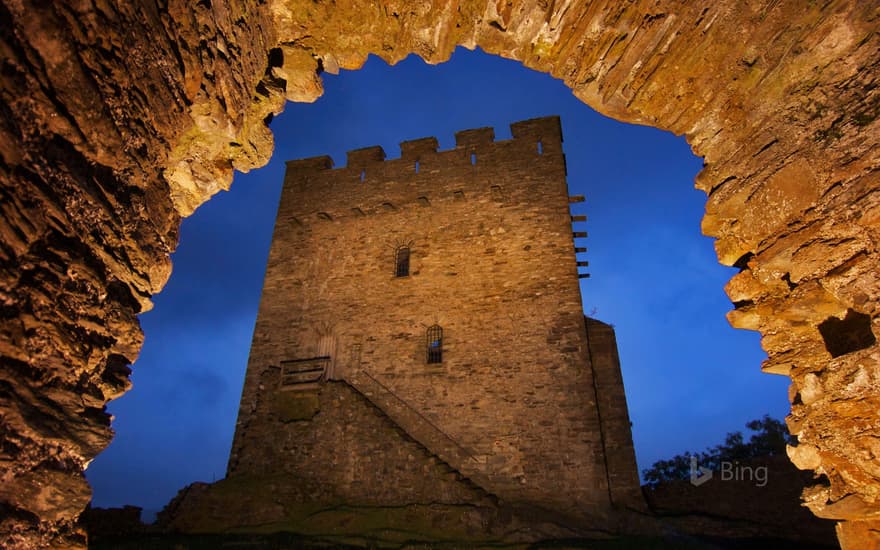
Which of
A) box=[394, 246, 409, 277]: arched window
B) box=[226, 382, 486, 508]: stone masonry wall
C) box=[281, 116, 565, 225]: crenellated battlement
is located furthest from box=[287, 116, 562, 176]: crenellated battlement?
box=[226, 382, 486, 508]: stone masonry wall

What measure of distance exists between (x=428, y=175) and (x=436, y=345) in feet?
20.8

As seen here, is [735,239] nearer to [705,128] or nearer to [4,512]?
[705,128]

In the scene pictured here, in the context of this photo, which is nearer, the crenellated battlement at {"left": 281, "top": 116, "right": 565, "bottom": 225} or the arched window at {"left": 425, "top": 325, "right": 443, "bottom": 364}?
the arched window at {"left": 425, "top": 325, "right": 443, "bottom": 364}

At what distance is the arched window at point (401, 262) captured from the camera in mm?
15016

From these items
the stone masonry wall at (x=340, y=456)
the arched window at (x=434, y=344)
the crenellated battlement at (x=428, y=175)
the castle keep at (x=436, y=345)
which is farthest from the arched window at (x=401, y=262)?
the stone masonry wall at (x=340, y=456)

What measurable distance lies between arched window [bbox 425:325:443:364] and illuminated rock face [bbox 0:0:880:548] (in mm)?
10044

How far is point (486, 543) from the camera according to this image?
858 centimetres

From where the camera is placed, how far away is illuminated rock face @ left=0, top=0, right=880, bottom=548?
Answer: 1910 millimetres

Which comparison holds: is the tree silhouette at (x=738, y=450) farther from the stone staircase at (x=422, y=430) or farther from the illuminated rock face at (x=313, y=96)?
the illuminated rock face at (x=313, y=96)

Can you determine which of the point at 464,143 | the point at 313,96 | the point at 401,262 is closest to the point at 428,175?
the point at 464,143

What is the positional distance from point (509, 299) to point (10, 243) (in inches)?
483

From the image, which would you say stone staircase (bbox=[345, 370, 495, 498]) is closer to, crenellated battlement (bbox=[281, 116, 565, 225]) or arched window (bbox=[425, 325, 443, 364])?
arched window (bbox=[425, 325, 443, 364])

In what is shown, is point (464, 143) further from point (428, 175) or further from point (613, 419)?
point (613, 419)

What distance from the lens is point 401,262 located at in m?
15.2
